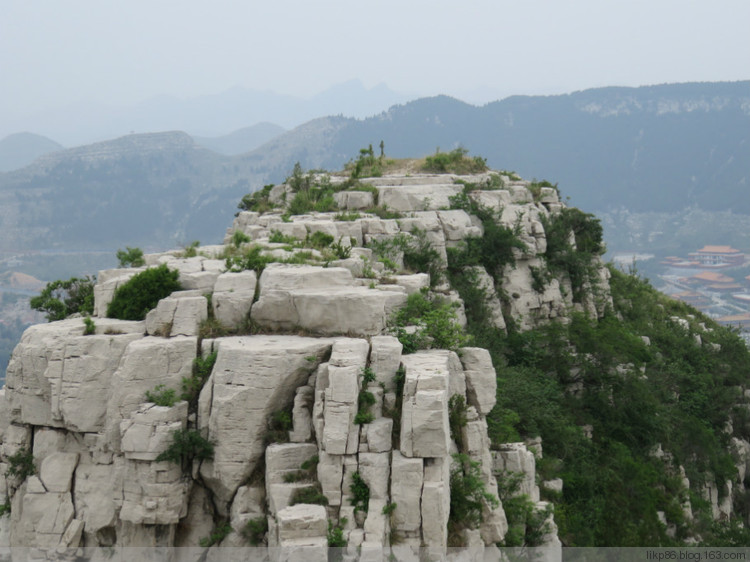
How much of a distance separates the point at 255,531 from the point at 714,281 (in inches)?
5481

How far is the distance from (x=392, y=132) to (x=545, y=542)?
182 meters

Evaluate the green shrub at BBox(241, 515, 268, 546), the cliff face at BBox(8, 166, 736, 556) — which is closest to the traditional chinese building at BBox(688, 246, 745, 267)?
the cliff face at BBox(8, 166, 736, 556)

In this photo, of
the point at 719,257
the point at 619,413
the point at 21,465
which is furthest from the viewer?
the point at 719,257

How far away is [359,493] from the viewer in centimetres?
1291

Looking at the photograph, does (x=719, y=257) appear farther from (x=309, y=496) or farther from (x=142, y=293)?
(x=309, y=496)

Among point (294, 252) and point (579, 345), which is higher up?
point (294, 252)

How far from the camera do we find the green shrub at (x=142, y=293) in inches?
652

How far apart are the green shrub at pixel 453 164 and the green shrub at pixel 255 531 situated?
21496 millimetres

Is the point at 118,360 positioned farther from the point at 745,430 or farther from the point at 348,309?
the point at 745,430

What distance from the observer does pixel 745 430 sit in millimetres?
32250

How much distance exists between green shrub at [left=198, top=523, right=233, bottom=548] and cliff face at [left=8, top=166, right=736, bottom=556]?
Result: 3 centimetres

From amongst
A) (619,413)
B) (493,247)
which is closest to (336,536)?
(619,413)

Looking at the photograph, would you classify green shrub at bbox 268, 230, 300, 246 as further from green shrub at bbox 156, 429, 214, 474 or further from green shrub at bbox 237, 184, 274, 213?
green shrub at bbox 237, 184, 274, 213

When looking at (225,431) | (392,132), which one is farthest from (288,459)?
(392,132)
